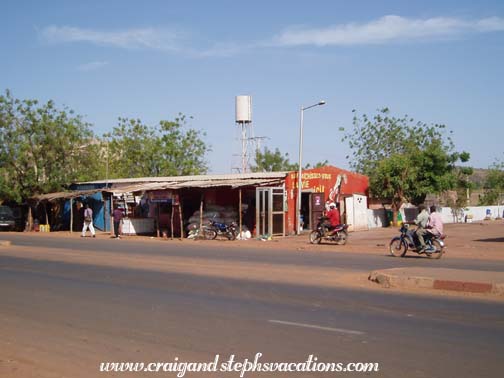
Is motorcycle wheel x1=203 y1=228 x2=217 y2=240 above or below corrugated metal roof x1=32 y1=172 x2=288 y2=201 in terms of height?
below

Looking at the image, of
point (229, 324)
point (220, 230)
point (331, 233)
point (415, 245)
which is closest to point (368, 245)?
point (331, 233)

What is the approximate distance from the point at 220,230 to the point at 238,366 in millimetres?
23939

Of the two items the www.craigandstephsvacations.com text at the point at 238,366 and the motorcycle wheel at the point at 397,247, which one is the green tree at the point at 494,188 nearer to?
the motorcycle wheel at the point at 397,247

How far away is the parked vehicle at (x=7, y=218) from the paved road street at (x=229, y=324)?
29789 mm

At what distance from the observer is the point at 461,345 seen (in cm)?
748

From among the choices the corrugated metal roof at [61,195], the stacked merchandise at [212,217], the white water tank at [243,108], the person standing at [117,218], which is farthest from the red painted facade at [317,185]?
the white water tank at [243,108]

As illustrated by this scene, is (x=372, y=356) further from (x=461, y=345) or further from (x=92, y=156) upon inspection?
(x=92, y=156)

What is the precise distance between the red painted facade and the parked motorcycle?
4221 mm

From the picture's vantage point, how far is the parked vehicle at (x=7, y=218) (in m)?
43.4

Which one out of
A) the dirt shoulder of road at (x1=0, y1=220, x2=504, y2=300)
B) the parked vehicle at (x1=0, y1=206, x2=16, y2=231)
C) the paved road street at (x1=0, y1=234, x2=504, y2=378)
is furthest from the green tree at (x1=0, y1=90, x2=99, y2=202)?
the paved road street at (x1=0, y1=234, x2=504, y2=378)

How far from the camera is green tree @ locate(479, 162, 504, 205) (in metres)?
64.8

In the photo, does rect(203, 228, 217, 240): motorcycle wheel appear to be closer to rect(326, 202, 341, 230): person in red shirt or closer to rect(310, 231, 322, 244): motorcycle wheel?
rect(310, 231, 322, 244): motorcycle wheel

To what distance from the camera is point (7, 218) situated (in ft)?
143

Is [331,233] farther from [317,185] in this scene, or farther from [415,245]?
[317,185]
